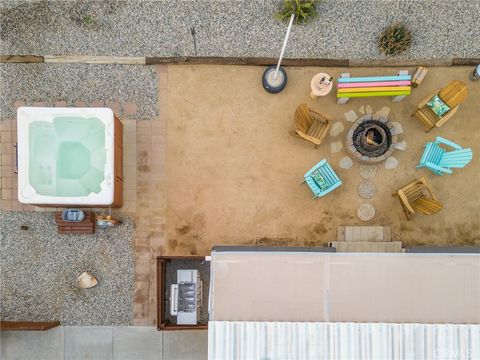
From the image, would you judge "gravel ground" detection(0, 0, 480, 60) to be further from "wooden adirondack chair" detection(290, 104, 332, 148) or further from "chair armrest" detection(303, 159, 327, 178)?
"chair armrest" detection(303, 159, 327, 178)

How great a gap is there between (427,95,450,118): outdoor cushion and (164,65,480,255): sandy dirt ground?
41 cm

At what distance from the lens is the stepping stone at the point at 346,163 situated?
722 centimetres

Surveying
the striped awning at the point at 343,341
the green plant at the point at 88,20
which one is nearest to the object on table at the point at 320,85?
the striped awning at the point at 343,341

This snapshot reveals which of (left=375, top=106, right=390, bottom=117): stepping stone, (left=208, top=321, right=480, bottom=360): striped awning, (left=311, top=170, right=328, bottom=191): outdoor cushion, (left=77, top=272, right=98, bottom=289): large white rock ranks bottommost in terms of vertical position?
(left=208, top=321, right=480, bottom=360): striped awning

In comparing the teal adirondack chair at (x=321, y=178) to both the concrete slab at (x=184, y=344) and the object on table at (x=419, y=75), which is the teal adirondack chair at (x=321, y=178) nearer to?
the object on table at (x=419, y=75)

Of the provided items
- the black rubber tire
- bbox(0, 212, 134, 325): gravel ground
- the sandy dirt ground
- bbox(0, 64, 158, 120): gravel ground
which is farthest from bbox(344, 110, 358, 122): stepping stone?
bbox(0, 212, 134, 325): gravel ground

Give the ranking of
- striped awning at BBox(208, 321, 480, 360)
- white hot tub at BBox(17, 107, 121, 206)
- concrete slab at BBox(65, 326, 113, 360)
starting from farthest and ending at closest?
concrete slab at BBox(65, 326, 113, 360) < white hot tub at BBox(17, 107, 121, 206) < striped awning at BBox(208, 321, 480, 360)

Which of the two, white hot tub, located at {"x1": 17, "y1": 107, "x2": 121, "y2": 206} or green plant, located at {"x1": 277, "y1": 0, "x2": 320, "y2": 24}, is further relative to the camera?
green plant, located at {"x1": 277, "y1": 0, "x2": 320, "y2": 24}

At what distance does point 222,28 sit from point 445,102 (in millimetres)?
4295

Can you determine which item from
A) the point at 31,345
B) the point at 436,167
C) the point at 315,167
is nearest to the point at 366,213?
the point at 315,167

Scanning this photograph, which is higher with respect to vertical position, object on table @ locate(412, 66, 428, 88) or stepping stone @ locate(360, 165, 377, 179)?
object on table @ locate(412, 66, 428, 88)

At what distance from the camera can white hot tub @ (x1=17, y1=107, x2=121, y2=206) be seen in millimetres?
6379

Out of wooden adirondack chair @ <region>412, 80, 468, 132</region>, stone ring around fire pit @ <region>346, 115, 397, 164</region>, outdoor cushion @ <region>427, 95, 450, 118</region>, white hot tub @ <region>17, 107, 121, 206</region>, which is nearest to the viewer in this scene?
white hot tub @ <region>17, 107, 121, 206</region>

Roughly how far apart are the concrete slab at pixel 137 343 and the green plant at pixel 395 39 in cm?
684
